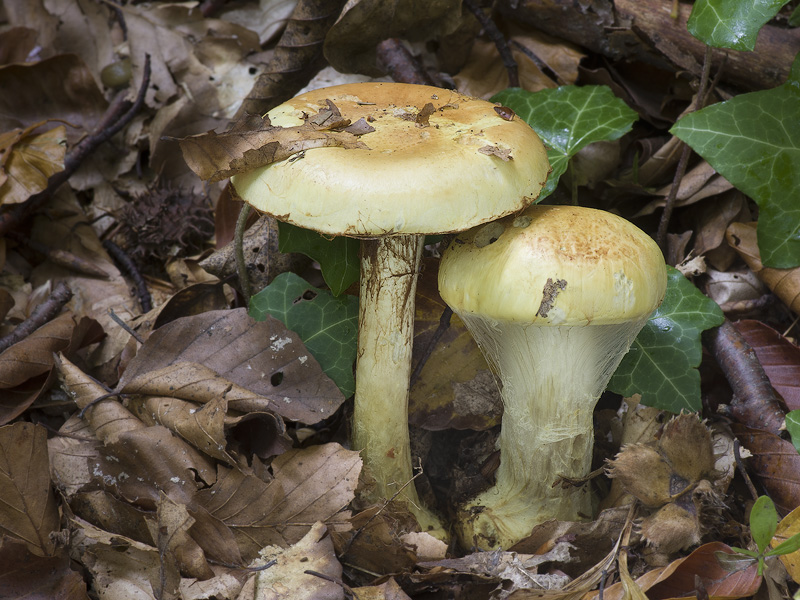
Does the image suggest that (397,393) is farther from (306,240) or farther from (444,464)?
(306,240)

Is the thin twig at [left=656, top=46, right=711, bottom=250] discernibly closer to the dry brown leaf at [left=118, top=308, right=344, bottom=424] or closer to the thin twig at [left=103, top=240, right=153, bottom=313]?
the dry brown leaf at [left=118, top=308, right=344, bottom=424]

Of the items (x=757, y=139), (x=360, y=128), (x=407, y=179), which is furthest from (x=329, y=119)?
(x=757, y=139)

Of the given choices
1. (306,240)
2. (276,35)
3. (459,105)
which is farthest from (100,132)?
(459,105)

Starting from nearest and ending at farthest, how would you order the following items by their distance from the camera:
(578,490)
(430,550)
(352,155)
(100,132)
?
(352,155), (430,550), (578,490), (100,132)

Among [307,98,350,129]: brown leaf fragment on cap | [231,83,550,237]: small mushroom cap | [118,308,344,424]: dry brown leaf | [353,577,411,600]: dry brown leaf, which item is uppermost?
[307,98,350,129]: brown leaf fragment on cap

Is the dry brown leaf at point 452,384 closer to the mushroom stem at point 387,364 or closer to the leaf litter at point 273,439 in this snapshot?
the leaf litter at point 273,439

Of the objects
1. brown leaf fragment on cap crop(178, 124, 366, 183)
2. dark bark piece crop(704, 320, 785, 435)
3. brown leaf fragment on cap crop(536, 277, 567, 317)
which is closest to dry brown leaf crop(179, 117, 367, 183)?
brown leaf fragment on cap crop(178, 124, 366, 183)

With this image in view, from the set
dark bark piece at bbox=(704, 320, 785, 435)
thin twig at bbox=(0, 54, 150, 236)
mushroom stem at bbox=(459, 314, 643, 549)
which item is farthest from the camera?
thin twig at bbox=(0, 54, 150, 236)
